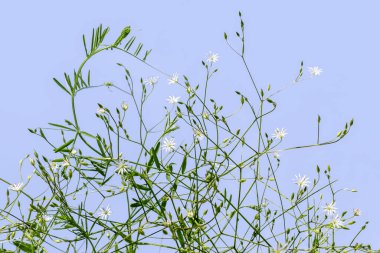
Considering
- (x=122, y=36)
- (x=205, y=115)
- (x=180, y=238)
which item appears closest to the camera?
(x=180, y=238)

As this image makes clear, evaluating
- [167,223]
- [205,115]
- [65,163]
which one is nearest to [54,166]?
[65,163]

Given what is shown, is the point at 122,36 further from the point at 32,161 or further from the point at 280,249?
the point at 280,249

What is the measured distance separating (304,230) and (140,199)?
2.26 ft

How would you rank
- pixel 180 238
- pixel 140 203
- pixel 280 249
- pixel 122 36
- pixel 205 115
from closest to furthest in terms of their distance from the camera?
pixel 280 249 < pixel 180 238 < pixel 140 203 < pixel 205 115 < pixel 122 36

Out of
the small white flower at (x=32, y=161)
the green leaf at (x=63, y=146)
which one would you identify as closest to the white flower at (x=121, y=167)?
the green leaf at (x=63, y=146)

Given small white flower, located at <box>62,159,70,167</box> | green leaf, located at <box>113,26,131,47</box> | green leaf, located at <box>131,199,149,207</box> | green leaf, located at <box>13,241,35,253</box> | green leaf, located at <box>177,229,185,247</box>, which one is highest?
green leaf, located at <box>113,26,131,47</box>

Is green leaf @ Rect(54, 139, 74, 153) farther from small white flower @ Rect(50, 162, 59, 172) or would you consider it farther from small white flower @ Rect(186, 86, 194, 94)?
small white flower @ Rect(186, 86, 194, 94)

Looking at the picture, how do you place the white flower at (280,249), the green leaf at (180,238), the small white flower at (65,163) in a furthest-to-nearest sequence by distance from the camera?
the small white flower at (65,163) < the green leaf at (180,238) < the white flower at (280,249)

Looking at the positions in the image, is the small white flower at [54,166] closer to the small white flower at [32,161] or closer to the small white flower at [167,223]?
the small white flower at [32,161]

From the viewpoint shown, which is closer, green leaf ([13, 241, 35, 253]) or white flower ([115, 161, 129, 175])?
white flower ([115, 161, 129, 175])

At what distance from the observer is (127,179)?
3.87m

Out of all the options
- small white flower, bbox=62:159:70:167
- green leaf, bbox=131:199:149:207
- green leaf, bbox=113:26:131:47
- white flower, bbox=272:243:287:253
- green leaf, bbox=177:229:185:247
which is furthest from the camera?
green leaf, bbox=113:26:131:47

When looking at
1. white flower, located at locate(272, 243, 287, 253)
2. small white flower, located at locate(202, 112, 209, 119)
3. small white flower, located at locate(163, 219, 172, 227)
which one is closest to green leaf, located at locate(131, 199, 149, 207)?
small white flower, located at locate(163, 219, 172, 227)

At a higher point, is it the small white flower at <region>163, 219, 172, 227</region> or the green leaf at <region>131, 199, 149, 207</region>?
the green leaf at <region>131, 199, 149, 207</region>
